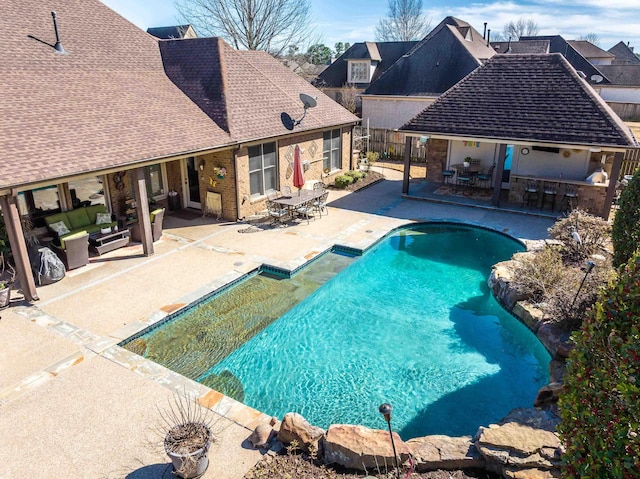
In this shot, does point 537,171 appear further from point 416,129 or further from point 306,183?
point 306,183

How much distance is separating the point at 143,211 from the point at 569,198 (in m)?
14.7

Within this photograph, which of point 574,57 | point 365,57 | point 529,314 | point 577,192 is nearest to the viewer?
point 529,314

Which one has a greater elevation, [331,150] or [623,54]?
[623,54]

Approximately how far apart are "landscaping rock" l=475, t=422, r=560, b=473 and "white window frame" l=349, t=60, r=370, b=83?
33889 mm

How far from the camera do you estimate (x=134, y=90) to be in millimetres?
14375

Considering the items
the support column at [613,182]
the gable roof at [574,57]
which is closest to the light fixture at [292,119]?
the support column at [613,182]

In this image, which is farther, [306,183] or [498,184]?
[306,183]

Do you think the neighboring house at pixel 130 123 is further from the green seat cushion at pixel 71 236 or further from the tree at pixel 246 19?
the tree at pixel 246 19

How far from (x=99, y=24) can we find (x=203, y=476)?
16.1m

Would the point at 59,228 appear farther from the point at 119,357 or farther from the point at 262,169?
the point at 262,169

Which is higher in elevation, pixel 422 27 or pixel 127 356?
pixel 422 27

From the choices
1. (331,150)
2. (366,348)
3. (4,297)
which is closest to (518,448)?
(366,348)

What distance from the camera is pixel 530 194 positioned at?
55.9 feet

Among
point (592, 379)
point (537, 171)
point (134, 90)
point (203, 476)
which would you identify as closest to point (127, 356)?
point (203, 476)
